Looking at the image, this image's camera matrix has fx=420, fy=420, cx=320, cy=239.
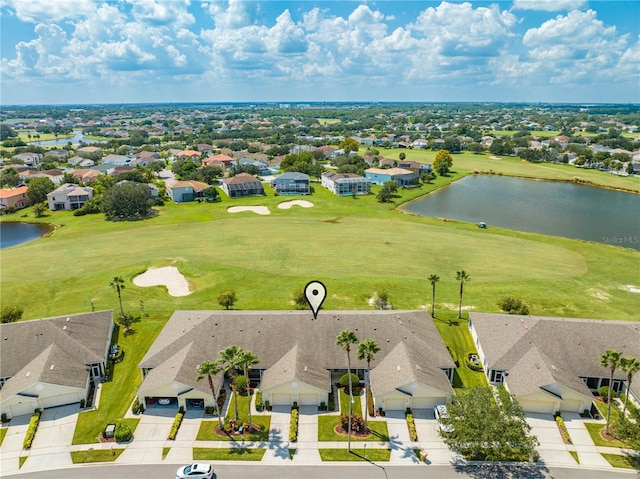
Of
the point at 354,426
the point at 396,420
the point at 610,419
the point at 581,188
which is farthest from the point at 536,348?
the point at 581,188

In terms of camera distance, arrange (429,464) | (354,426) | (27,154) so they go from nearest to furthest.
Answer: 1. (429,464)
2. (354,426)
3. (27,154)

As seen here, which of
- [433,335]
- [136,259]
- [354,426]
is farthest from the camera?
[136,259]

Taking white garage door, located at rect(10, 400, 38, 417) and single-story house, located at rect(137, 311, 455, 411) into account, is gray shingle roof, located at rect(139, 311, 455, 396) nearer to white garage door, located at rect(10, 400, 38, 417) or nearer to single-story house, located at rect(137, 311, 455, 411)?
single-story house, located at rect(137, 311, 455, 411)

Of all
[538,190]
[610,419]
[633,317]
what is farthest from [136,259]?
[538,190]

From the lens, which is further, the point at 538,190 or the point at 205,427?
the point at 538,190

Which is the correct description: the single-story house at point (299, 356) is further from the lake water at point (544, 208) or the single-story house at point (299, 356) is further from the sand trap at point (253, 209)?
the lake water at point (544, 208)

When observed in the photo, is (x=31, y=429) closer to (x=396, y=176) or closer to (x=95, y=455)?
(x=95, y=455)

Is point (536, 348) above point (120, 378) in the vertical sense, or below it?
above

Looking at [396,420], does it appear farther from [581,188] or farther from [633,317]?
[581,188]
